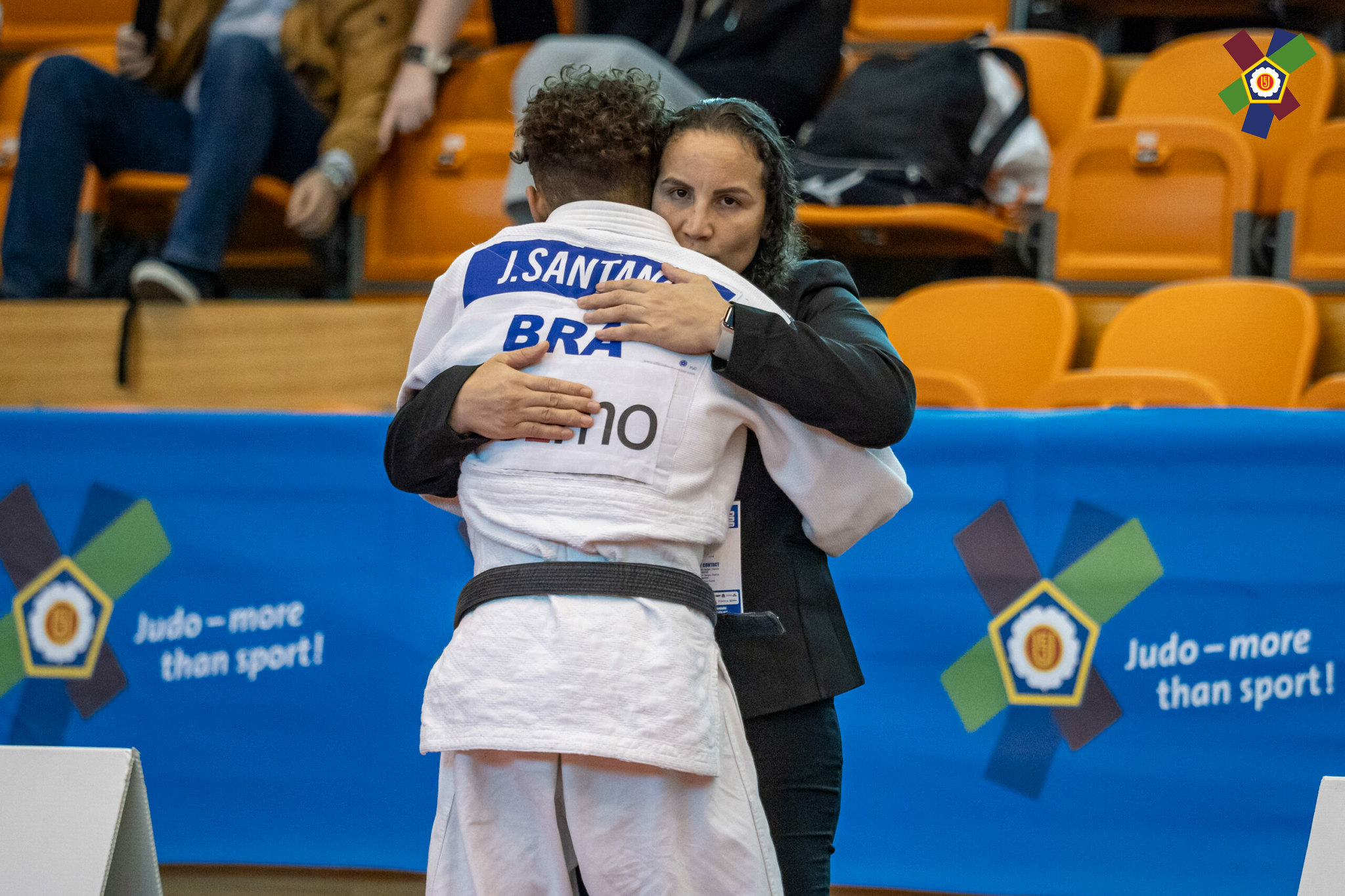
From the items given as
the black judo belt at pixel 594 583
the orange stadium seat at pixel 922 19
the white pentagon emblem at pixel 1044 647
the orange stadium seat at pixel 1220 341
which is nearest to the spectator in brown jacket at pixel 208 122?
the orange stadium seat at pixel 922 19

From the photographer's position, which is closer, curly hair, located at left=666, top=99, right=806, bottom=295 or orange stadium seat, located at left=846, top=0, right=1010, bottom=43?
curly hair, located at left=666, top=99, right=806, bottom=295

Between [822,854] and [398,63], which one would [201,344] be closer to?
[398,63]

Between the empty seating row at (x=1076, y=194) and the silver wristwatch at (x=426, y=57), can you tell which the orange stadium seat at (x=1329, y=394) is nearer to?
the empty seating row at (x=1076, y=194)

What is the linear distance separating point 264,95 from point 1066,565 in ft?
8.22

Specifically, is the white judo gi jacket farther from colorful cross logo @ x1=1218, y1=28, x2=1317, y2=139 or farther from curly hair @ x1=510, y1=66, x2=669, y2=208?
colorful cross logo @ x1=1218, y1=28, x2=1317, y2=139

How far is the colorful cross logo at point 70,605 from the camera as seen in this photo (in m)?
2.30

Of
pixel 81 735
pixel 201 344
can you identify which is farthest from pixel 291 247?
pixel 81 735

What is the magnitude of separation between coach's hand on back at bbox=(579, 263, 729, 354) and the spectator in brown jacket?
228cm

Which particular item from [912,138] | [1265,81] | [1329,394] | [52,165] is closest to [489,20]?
[52,165]

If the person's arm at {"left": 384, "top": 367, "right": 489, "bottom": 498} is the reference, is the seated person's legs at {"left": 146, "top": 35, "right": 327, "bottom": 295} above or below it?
above

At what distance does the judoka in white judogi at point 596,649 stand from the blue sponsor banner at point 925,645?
1000 mm

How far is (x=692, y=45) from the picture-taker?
12.3 feet

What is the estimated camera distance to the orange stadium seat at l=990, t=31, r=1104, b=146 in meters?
3.76

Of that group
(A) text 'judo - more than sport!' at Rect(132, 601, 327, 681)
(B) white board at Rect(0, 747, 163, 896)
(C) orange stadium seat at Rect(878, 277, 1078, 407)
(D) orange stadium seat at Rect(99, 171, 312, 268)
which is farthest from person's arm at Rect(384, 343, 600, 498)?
(D) orange stadium seat at Rect(99, 171, 312, 268)
